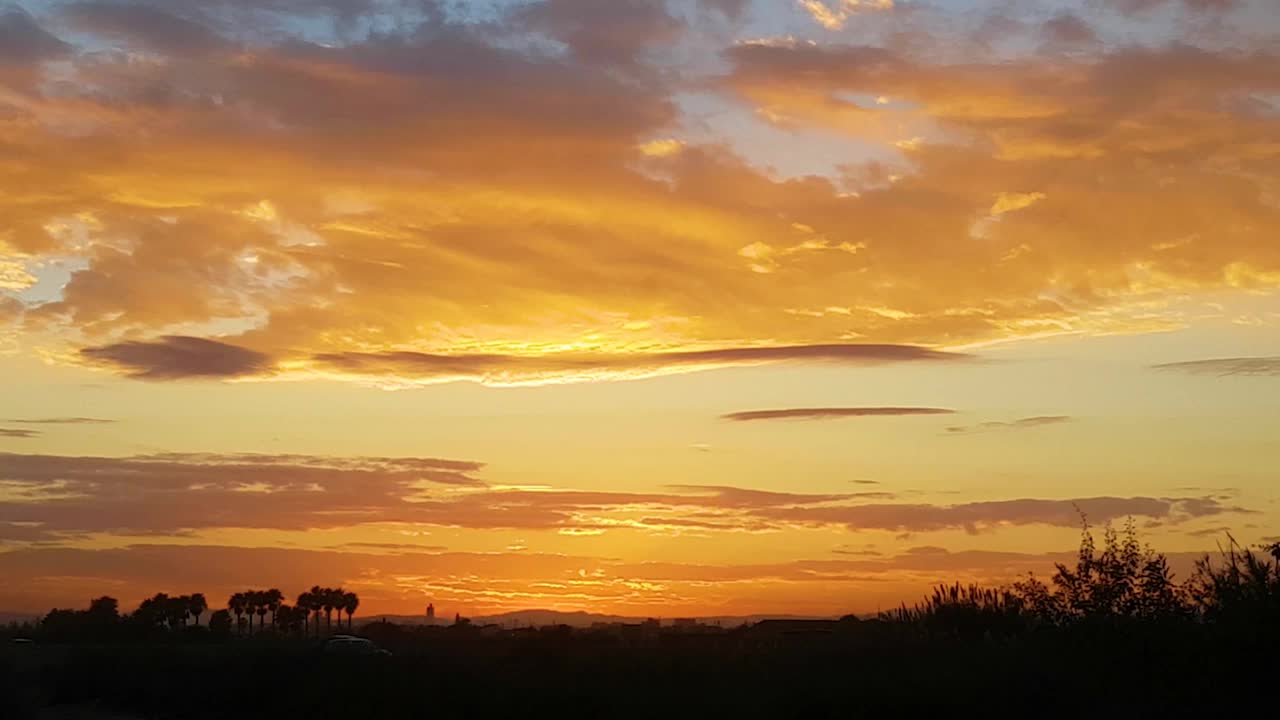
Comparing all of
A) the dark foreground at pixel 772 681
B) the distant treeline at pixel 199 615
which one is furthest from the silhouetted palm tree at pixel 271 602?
the dark foreground at pixel 772 681

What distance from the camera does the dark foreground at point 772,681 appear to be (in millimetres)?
27516

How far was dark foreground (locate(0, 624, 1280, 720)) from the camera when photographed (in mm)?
27516

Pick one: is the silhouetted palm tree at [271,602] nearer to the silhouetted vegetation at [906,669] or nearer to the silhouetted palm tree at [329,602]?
the silhouetted palm tree at [329,602]

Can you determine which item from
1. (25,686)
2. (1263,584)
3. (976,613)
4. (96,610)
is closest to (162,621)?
(96,610)

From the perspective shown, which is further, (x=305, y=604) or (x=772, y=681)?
(x=305, y=604)

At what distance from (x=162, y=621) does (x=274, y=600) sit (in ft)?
36.5

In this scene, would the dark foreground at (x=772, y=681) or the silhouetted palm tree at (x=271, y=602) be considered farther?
the silhouetted palm tree at (x=271, y=602)

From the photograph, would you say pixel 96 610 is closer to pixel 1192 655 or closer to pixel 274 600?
pixel 274 600

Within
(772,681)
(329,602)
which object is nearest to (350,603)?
(329,602)

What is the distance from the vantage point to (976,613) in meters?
37.3

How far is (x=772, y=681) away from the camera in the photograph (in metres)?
30.6

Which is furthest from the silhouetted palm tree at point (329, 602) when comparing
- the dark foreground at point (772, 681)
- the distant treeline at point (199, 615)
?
the dark foreground at point (772, 681)

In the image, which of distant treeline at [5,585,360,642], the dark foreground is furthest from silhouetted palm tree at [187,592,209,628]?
the dark foreground

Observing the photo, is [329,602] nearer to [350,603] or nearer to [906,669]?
[350,603]
